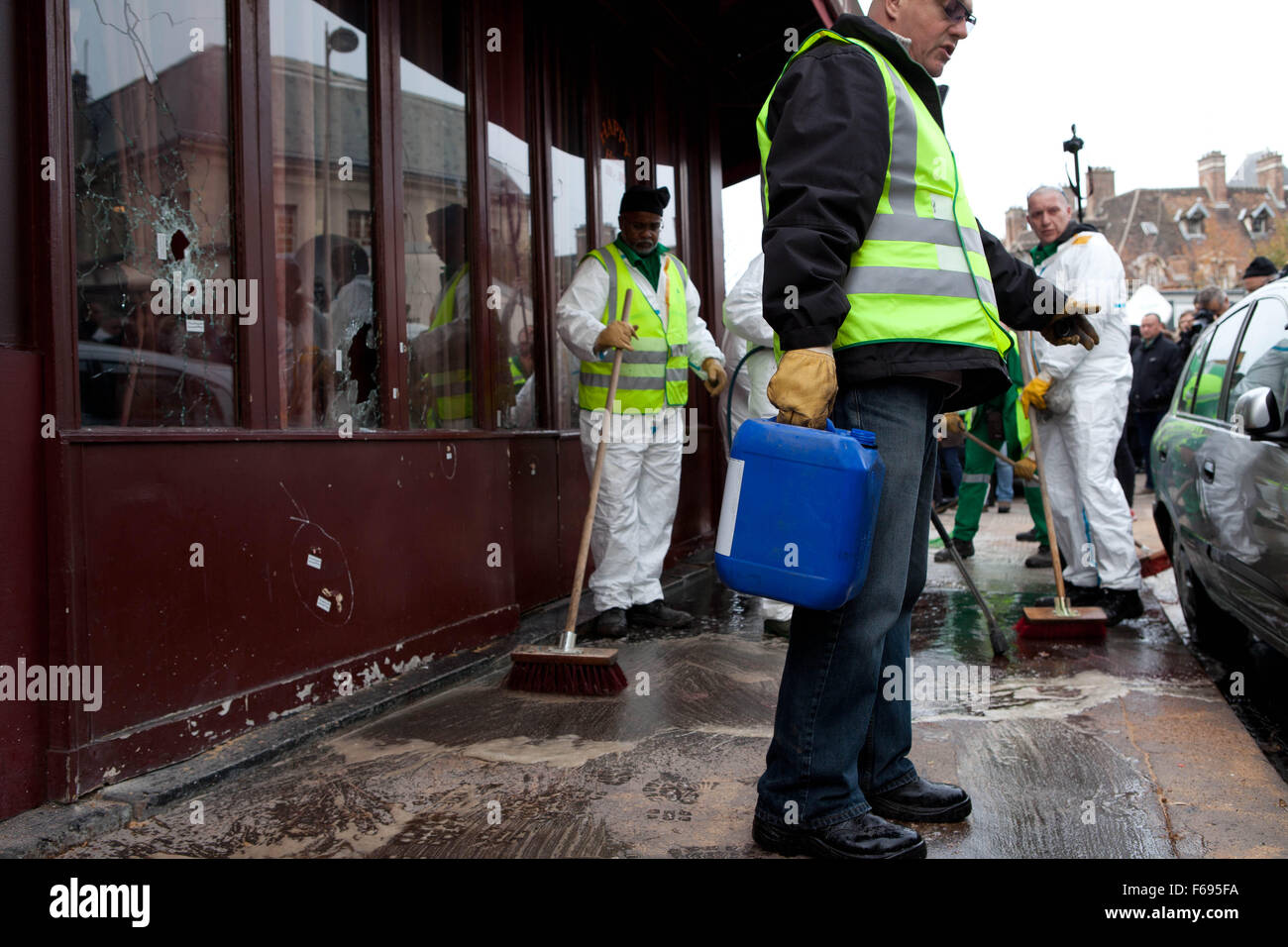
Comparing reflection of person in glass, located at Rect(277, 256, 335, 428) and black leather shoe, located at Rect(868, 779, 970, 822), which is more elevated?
reflection of person in glass, located at Rect(277, 256, 335, 428)

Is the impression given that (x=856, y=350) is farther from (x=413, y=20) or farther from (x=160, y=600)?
(x=413, y=20)

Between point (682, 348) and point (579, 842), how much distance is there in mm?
3290

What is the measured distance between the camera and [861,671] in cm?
242

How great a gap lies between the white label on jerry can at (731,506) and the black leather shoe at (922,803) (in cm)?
86

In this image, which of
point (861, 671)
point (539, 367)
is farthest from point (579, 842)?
point (539, 367)

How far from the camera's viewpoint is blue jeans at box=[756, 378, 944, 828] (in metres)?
2.41

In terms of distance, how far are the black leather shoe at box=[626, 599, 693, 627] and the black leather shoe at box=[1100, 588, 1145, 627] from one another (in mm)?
2009

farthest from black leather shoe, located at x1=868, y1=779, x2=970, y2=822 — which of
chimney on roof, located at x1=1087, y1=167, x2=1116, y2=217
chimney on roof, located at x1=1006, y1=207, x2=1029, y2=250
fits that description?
chimney on roof, located at x1=1087, y1=167, x2=1116, y2=217

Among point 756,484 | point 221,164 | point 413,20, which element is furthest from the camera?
point 413,20

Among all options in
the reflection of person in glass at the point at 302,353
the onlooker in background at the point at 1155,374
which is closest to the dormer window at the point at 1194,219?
the onlooker in background at the point at 1155,374

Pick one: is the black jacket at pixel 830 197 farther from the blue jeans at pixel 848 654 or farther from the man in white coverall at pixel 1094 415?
the man in white coverall at pixel 1094 415

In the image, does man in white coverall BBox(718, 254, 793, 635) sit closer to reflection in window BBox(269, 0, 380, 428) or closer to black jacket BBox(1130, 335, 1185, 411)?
reflection in window BBox(269, 0, 380, 428)

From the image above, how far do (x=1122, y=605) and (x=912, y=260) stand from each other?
3.48 m

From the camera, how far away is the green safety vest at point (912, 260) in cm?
242
